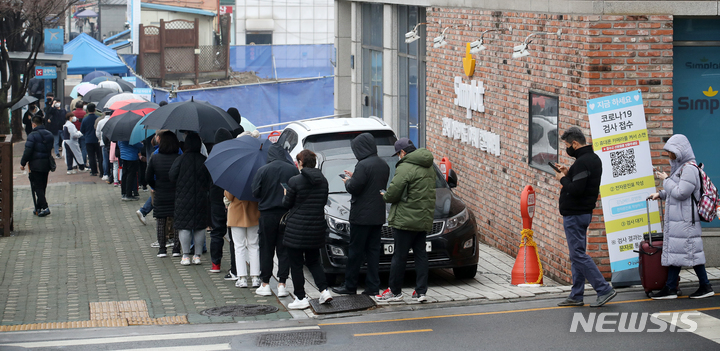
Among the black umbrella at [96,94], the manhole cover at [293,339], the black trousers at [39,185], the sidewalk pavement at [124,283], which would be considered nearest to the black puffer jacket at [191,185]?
the sidewalk pavement at [124,283]

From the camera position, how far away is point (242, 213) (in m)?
10.5

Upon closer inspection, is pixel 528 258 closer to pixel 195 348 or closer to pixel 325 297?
pixel 325 297

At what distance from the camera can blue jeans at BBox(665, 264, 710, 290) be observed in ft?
30.4

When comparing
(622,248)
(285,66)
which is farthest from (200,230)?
(285,66)

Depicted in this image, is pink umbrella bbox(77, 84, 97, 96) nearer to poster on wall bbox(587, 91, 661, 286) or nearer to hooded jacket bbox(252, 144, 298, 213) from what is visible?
hooded jacket bbox(252, 144, 298, 213)

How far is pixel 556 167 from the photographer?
9.00 meters

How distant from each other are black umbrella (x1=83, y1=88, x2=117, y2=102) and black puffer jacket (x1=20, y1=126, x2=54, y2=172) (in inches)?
280

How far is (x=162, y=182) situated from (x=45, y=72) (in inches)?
717

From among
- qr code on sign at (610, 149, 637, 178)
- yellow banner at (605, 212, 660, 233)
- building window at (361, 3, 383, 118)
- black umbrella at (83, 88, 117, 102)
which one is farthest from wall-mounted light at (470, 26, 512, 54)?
black umbrella at (83, 88, 117, 102)

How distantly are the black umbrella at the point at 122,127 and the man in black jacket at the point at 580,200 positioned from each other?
9.44 m

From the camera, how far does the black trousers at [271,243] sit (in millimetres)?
9695

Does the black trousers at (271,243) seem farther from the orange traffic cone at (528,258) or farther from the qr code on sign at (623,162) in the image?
the qr code on sign at (623,162)

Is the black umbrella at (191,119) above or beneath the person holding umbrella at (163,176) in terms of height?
above

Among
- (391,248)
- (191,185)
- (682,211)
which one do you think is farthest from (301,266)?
(682,211)
